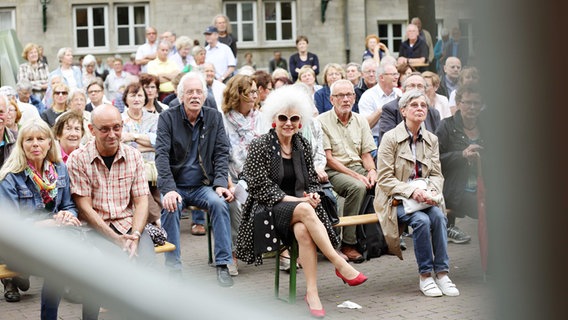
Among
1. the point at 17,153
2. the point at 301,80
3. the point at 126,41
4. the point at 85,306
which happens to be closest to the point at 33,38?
the point at 126,41

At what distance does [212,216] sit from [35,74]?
7286 millimetres

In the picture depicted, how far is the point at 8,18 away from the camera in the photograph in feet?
95.4

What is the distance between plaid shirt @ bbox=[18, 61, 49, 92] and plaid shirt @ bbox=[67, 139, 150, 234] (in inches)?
312

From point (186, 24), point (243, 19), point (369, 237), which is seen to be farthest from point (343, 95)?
point (243, 19)

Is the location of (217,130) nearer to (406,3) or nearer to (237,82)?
(237,82)

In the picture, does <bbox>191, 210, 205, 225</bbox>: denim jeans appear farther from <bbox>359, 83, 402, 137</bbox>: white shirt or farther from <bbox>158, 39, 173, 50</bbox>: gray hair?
<bbox>158, 39, 173, 50</bbox>: gray hair

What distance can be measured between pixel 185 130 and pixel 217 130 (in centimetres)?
25

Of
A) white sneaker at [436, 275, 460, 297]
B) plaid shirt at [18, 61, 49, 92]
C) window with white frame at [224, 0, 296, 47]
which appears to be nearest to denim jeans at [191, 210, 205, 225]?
plaid shirt at [18, 61, 49, 92]

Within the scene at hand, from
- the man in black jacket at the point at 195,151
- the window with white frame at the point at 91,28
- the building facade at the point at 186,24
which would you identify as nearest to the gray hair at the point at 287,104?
the man in black jacket at the point at 195,151

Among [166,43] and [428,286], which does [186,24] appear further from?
[428,286]

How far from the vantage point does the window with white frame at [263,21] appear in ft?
96.2

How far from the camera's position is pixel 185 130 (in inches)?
275

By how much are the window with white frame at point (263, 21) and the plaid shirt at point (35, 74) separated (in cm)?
1610

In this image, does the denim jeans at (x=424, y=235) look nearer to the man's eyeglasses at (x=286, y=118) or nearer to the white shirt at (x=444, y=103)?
the man's eyeglasses at (x=286, y=118)
